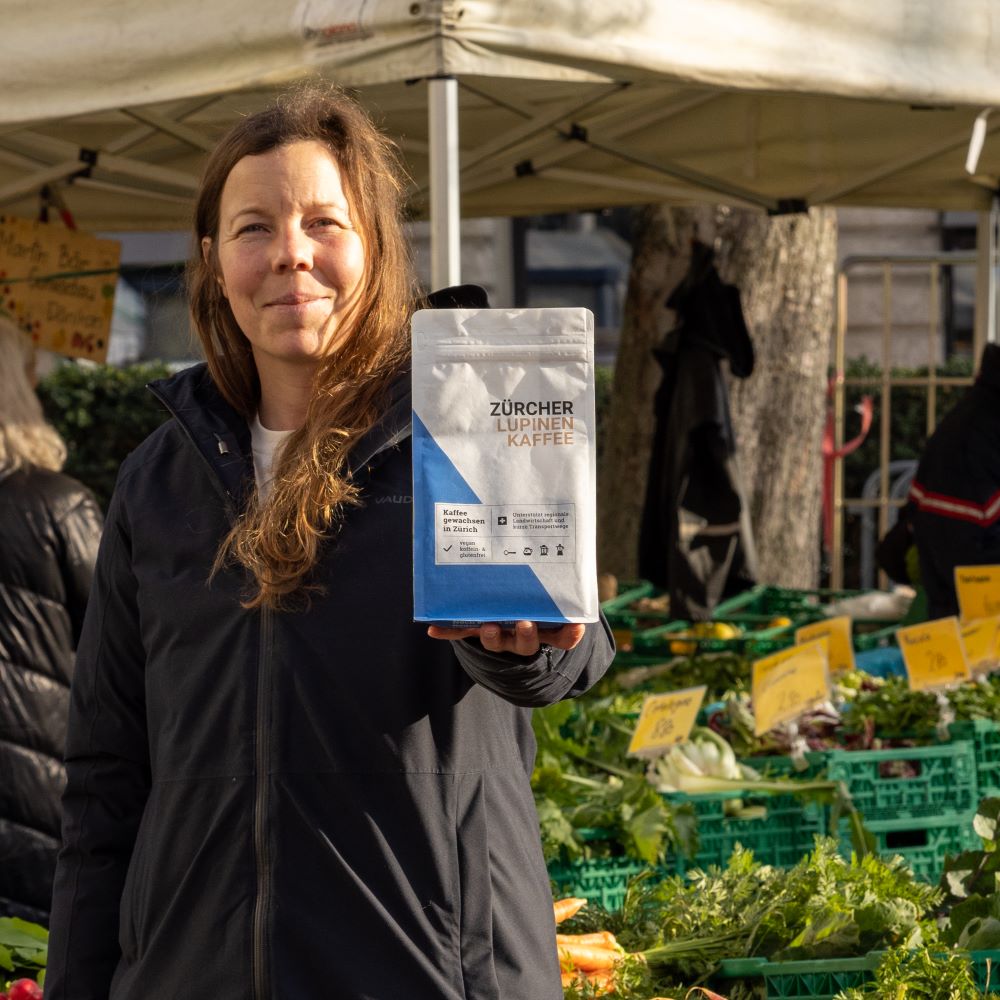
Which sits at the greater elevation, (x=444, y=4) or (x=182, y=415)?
(x=444, y=4)

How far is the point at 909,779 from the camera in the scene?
349 centimetres

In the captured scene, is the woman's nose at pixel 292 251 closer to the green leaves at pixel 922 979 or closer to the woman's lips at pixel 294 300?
the woman's lips at pixel 294 300

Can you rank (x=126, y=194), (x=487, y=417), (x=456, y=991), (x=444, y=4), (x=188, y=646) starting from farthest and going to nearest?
1. (x=126, y=194)
2. (x=444, y=4)
3. (x=188, y=646)
4. (x=456, y=991)
5. (x=487, y=417)

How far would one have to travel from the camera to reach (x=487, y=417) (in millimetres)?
1341

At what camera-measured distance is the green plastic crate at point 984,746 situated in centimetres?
369

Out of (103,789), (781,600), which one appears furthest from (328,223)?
(781,600)

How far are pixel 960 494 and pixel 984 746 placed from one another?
1.63 metres

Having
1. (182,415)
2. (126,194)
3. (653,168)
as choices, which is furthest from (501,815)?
(126,194)

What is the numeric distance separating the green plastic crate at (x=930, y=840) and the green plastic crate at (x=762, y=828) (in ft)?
0.33

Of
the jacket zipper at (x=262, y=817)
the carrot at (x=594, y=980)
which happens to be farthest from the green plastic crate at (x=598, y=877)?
the jacket zipper at (x=262, y=817)

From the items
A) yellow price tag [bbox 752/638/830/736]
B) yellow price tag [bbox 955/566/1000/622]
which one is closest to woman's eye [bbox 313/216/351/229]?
yellow price tag [bbox 752/638/830/736]

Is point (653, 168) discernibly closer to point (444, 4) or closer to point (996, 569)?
point (996, 569)

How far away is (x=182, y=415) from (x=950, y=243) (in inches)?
613

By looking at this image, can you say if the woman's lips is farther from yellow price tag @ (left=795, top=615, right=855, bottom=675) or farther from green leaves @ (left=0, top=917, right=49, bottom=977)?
yellow price tag @ (left=795, top=615, right=855, bottom=675)
